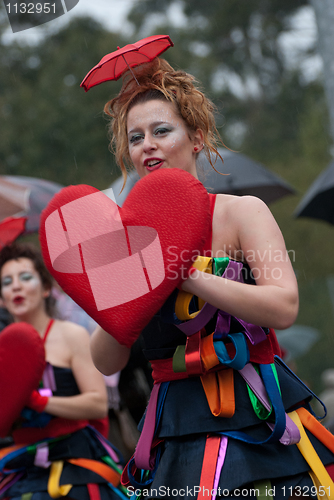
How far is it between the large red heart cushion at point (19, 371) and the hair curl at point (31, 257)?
658 millimetres

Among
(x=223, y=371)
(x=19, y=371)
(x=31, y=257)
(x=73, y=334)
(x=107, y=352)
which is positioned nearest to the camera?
(x=223, y=371)

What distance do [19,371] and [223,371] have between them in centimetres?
92

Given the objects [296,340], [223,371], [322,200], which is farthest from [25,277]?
[296,340]

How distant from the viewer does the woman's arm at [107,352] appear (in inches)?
54.5

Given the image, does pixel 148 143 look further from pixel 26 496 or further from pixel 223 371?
pixel 26 496

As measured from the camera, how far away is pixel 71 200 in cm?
128

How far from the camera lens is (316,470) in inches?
48.5

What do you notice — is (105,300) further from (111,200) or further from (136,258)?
(111,200)

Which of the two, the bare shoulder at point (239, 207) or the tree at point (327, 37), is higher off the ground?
the bare shoulder at point (239, 207)

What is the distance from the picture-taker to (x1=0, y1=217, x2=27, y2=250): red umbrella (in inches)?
107

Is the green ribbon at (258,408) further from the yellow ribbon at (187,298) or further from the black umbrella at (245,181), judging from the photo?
the black umbrella at (245,181)

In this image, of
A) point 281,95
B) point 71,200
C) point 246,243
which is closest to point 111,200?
point 71,200

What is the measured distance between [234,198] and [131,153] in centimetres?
29

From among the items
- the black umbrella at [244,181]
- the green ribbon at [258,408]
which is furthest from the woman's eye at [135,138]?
the black umbrella at [244,181]
